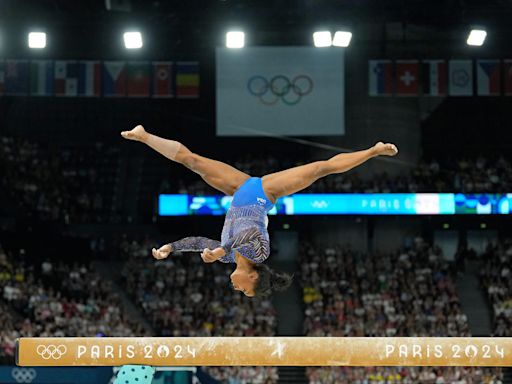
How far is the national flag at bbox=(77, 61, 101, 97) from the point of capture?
2420cm

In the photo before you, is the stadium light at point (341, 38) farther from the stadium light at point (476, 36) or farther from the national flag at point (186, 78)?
the national flag at point (186, 78)

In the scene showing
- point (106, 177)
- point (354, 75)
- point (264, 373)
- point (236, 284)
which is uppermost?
point (354, 75)

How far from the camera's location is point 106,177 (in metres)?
33.8

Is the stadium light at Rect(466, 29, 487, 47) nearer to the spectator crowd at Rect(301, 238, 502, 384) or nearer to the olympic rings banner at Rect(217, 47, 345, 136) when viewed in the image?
the olympic rings banner at Rect(217, 47, 345, 136)

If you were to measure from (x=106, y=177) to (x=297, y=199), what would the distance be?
10.1 meters

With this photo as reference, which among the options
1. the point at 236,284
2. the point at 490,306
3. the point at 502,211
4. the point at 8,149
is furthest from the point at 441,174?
the point at 236,284

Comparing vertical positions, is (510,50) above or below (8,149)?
above

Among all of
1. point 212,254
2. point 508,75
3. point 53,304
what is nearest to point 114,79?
point 53,304

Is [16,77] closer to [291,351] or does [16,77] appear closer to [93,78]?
[93,78]

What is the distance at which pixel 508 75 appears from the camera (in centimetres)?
2425

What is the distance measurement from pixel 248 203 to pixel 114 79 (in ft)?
51.3

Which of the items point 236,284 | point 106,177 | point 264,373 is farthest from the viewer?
point 106,177

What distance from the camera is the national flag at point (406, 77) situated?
958 inches

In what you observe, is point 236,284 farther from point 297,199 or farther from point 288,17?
point 297,199
